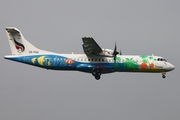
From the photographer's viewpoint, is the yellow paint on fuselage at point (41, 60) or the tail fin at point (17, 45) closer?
the yellow paint on fuselage at point (41, 60)

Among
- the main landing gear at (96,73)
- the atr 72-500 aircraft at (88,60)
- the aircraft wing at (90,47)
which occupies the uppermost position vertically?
the aircraft wing at (90,47)

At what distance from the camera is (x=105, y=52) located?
219 feet

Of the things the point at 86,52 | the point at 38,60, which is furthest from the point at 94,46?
the point at 38,60

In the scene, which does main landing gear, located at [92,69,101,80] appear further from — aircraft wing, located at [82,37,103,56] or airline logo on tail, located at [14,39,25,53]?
airline logo on tail, located at [14,39,25,53]

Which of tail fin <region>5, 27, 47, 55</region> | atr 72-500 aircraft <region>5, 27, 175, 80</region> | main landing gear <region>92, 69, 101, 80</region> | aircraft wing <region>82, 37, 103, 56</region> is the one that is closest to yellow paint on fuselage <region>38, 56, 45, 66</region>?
atr 72-500 aircraft <region>5, 27, 175, 80</region>

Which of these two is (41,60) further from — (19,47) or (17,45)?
(17,45)

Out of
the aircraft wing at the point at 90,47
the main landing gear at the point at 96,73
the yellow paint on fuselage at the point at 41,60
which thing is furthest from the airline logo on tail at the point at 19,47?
the main landing gear at the point at 96,73

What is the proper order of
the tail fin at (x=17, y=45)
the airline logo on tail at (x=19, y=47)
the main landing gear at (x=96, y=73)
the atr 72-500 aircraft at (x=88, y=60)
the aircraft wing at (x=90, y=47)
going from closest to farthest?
the aircraft wing at (x=90, y=47), the atr 72-500 aircraft at (x=88, y=60), the main landing gear at (x=96, y=73), the tail fin at (x=17, y=45), the airline logo on tail at (x=19, y=47)

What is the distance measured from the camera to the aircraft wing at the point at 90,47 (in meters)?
64.2

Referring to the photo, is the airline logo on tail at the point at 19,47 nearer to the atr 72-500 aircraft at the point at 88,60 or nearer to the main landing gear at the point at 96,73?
the atr 72-500 aircraft at the point at 88,60

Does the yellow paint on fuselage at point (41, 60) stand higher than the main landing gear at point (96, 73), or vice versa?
the yellow paint on fuselage at point (41, 60)

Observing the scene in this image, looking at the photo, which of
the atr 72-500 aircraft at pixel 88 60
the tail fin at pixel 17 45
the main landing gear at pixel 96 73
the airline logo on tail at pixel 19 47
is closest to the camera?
the atr 72-500 aircraft at pixel 88 60

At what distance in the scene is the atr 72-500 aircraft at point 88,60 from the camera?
2640 inches

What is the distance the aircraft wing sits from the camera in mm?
64250
